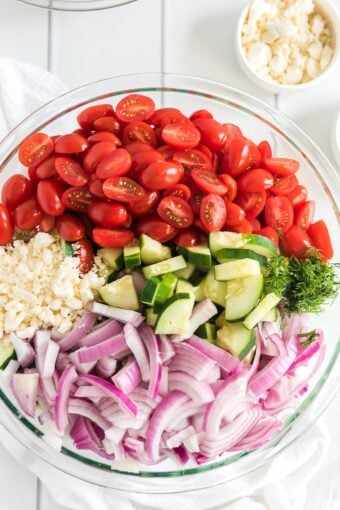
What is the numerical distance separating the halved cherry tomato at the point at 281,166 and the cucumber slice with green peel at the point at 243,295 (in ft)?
1.16

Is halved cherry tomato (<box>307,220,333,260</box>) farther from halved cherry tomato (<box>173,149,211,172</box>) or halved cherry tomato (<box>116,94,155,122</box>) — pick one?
halved cherry tomato (<box>116,94,155,122</box>)

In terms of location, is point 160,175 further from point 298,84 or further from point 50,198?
point 298,84

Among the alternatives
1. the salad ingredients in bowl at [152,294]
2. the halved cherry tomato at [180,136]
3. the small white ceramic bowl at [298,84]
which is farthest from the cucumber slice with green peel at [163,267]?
the small white ceramic bowl at [298,84]

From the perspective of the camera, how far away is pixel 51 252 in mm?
2115

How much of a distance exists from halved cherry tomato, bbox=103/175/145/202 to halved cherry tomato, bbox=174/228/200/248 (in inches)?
5.8

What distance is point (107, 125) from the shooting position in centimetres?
221

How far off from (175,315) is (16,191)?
1.91 feet

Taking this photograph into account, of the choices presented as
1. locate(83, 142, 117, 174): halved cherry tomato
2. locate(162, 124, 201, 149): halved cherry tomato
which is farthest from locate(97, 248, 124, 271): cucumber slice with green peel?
locate(162, 124, 201, 149): halved cherry tomato

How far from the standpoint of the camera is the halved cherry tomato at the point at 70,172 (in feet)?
6.99

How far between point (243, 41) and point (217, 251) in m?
0.84

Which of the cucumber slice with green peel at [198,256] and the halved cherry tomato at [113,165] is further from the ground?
the halved cherry tomato at [113,165]

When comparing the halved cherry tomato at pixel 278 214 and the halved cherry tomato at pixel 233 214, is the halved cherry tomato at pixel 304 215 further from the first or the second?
the halved cherry tomato at pixel 233 214

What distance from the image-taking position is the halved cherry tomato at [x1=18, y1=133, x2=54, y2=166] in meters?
2.20

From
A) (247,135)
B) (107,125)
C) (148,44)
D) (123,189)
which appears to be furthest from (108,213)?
(148,44)
